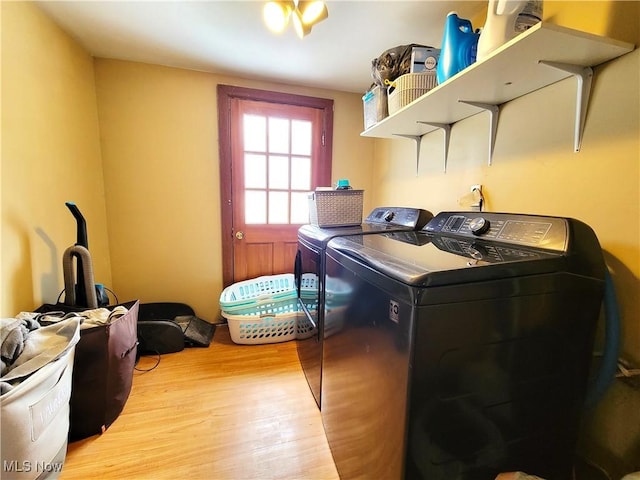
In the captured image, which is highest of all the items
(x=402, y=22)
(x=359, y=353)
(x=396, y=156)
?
(x=402, y=22)

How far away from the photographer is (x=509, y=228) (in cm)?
97

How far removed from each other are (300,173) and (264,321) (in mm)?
1372

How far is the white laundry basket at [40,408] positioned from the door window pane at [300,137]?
2.00 m

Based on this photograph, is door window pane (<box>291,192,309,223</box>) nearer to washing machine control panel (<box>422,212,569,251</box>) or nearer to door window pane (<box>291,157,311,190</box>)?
door window pane (<box>291,157,311,190</box>)

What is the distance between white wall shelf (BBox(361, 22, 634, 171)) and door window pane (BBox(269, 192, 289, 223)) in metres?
1.40

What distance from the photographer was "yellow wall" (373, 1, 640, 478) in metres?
0.83

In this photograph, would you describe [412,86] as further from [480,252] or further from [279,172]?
[279,172]

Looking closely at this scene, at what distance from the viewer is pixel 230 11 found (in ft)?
4.91

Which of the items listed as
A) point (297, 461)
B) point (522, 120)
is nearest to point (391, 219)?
point (522, 120)

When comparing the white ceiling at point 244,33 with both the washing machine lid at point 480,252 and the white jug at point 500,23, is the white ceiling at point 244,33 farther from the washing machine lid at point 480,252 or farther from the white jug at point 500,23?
the washing machine lid at point 480,252

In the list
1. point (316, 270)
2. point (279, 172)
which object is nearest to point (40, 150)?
point (279, 172)

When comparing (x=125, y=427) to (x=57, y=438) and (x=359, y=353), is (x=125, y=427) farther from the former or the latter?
(x=359, y=353)

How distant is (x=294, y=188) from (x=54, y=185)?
1.66m

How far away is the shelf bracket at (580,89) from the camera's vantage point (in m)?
0.89
